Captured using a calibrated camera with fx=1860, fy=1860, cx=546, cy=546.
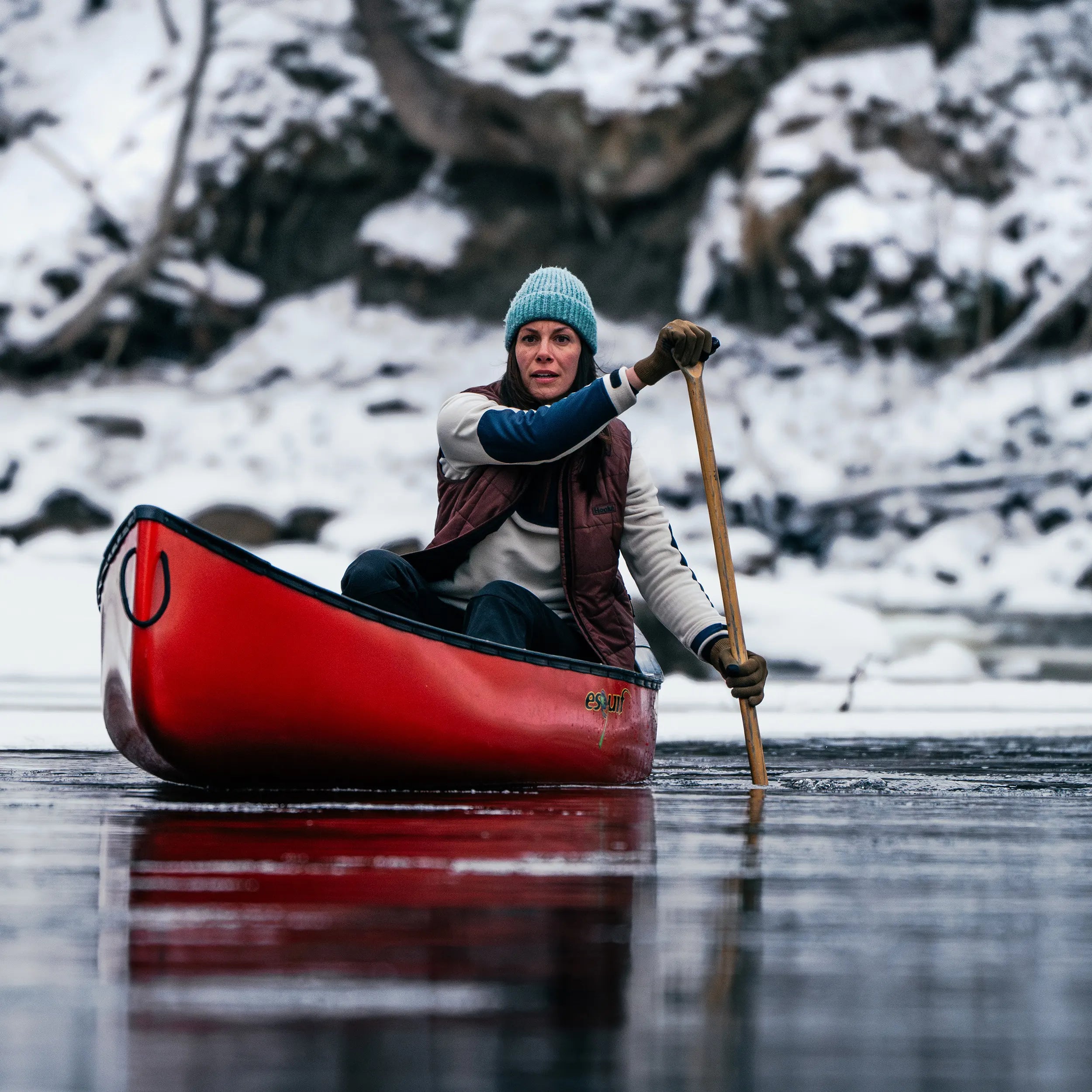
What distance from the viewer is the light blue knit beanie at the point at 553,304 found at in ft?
12.0

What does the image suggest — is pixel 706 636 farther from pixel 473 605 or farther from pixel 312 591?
pixel 312 591

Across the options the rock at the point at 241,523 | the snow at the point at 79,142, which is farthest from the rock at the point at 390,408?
the snow at the point at 79,142

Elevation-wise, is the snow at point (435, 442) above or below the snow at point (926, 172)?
below

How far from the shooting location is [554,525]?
141 inches

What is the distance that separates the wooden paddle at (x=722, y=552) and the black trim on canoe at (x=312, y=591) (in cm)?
37

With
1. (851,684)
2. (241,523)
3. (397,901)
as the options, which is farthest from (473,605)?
(241,523)

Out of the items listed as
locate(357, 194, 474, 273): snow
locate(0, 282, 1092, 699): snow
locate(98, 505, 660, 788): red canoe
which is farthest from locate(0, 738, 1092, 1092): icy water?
locate(357, 194, 474, 273): snow

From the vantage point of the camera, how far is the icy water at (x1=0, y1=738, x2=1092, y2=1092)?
3.35 feet

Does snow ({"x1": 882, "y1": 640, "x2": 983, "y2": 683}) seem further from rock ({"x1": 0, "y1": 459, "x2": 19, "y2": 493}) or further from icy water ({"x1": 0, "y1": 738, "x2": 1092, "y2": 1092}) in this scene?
rock ({"x1": 0, "y1": 459, "x2": 19, "y2": 493})

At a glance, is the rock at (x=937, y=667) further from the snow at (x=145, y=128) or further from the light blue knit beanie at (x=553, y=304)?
the snow at (x=145, y=128)

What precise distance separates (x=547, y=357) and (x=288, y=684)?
92cm

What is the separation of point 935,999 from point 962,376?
12.1 m

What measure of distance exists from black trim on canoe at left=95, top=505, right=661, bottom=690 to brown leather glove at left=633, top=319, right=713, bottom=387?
0.53m

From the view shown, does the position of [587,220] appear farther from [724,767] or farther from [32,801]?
[32,801]
